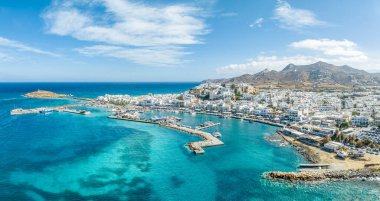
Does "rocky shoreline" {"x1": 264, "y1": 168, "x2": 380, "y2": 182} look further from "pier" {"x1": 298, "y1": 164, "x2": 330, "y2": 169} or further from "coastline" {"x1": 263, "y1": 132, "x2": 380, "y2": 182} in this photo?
"pier" {"x1": 298, "y1": 164, "x2": 330, "y2": 169}

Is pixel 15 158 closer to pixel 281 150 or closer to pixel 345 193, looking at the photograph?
pixel 281 150

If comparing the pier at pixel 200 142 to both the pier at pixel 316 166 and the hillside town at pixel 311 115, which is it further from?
the hillside town at pixel 311 115

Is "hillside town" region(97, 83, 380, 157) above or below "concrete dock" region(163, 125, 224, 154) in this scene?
above

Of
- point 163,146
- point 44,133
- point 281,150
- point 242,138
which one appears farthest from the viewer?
point 44,133

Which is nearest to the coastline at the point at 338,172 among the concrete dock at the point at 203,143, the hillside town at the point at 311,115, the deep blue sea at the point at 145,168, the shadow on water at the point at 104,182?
the deep blue sea at the point at 145,168

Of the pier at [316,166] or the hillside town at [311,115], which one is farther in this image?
the hillside town at [311,115]

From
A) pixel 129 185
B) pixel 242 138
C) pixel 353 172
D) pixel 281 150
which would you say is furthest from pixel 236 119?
pixel 129 185

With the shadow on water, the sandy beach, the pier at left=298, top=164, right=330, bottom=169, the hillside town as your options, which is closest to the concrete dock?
the shadow on water
